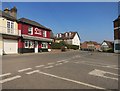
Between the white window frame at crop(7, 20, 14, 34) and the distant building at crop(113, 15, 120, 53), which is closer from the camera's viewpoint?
the white window frame at crop(7, 20, 14, 34)

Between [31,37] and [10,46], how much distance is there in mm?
5899

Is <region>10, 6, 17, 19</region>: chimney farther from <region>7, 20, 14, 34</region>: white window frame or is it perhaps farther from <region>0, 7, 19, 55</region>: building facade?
<region>7, 20, 14, 34</region>: white window frame

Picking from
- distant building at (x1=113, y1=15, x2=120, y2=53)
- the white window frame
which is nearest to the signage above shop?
the white window frame

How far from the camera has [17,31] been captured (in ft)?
95.1

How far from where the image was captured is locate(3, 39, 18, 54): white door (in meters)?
26.7

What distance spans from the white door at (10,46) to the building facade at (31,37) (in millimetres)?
850

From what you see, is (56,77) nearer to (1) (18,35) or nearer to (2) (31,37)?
(1) (18,35)

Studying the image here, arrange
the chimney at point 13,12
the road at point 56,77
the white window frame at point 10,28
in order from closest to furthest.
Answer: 1. the road at point 56,77
2. the white window frame at point 10,28
3. the chimney at point 13,12

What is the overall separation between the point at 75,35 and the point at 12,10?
166ft

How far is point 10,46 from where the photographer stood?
2767 cm

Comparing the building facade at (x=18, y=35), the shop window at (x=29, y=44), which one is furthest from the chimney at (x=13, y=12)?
the shop window at (x=29, y=44)

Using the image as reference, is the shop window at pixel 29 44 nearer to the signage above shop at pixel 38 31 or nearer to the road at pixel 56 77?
the signage above shop at pixel 38 31

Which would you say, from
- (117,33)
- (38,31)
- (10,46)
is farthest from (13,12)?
(117,33)

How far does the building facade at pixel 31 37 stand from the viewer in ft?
99.6
